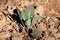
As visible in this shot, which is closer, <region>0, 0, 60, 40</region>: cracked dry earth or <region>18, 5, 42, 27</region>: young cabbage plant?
<region>0, 0, 60, 40</region>: cracked dry earth

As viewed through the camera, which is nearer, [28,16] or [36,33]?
[36,33]

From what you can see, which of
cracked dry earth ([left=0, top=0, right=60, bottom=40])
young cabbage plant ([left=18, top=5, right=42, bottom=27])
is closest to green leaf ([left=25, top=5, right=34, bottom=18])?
young cabbage plant ([left=18, top=5, right=42, bottom=27])

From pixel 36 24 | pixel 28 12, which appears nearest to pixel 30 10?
pixel 28 12

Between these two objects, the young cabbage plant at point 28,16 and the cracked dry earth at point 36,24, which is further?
the young cabbage plant at point 28,16

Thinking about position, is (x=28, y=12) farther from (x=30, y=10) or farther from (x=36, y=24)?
(x=36, y=24)

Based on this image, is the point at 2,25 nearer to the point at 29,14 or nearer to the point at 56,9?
the point at 29,14

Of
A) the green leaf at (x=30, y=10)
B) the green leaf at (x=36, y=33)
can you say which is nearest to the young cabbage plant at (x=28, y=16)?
the green leaf at (x=30, y=10)

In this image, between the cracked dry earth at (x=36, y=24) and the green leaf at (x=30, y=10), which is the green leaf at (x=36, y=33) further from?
the green leaf at (x=30, y=10)

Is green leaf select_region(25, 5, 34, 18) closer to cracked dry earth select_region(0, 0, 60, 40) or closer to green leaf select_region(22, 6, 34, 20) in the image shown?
green leaf select_region(22, 6, 34, 20)
